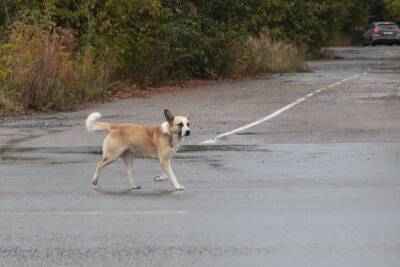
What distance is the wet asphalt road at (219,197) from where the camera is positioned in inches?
329

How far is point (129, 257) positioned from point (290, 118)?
12955 mm

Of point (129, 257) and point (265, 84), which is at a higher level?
point (129, 257)

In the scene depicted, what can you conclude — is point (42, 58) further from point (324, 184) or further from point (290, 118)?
point (324, 184)

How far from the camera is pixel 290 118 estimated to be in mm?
20859

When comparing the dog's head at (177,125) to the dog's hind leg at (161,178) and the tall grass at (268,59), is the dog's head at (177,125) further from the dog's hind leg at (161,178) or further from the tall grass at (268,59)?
the tall grass at (268,59)

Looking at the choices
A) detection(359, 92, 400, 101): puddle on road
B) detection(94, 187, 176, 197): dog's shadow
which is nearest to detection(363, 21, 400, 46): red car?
detection(359, 92, 400, 101): puddle on road

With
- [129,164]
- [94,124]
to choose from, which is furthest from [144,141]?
[94,124]

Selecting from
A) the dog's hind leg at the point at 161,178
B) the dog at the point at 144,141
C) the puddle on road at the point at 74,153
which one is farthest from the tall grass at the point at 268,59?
the dog at the point at 144,141

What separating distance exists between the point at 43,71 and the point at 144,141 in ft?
39.5

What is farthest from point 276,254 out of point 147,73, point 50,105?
point 147,73

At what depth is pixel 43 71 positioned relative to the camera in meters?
24.0

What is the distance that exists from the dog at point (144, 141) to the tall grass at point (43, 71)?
35.4 feet

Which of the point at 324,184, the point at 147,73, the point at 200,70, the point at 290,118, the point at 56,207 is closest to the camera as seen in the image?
the point at 56,207

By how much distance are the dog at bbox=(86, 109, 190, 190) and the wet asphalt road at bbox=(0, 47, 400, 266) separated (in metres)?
0.32
